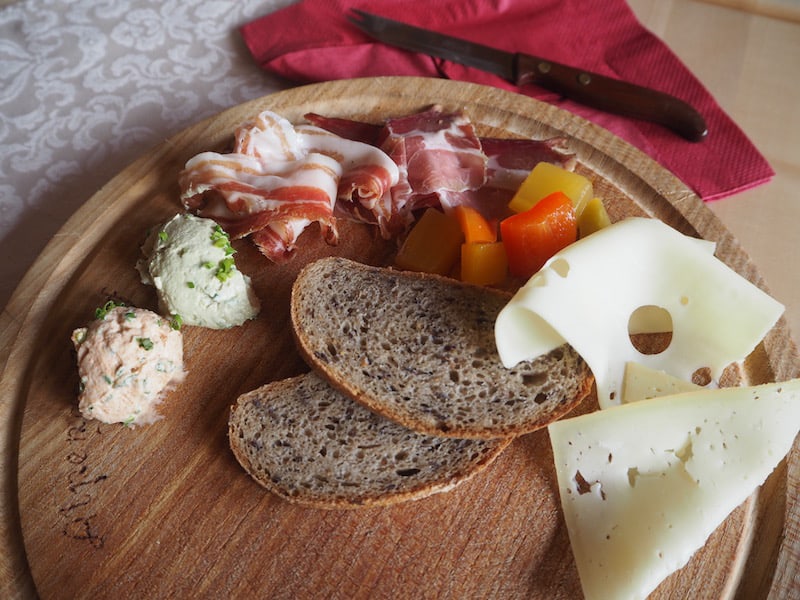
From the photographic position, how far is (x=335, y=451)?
7.66 ft

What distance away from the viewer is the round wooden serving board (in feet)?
7.23

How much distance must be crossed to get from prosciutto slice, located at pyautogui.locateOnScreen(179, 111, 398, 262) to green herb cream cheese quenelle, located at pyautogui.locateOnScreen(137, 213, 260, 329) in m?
0.22

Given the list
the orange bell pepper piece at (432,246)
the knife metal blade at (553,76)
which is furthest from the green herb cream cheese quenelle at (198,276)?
the knife metal blade at (553,76)

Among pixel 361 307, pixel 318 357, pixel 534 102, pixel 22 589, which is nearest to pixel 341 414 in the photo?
pixel 318 357

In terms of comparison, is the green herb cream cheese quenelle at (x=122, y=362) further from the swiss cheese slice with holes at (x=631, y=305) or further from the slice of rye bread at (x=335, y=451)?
the swiss cheese slice with holes at (x=631, y=305)

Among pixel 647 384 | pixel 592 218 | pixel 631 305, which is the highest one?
pixel 592 218

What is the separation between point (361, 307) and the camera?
2576 mm

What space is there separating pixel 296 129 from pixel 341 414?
1312 millimetres

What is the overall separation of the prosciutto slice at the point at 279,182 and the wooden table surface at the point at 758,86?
1.71 meters

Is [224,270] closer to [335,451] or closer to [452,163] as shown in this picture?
[335,451]

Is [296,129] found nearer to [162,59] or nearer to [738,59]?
[162,59]

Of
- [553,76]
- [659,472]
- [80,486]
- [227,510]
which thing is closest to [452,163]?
[553,76]

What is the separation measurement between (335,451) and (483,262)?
3.01 ft

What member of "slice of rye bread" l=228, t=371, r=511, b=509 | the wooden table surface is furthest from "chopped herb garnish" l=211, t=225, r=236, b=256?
the wooden table surface
